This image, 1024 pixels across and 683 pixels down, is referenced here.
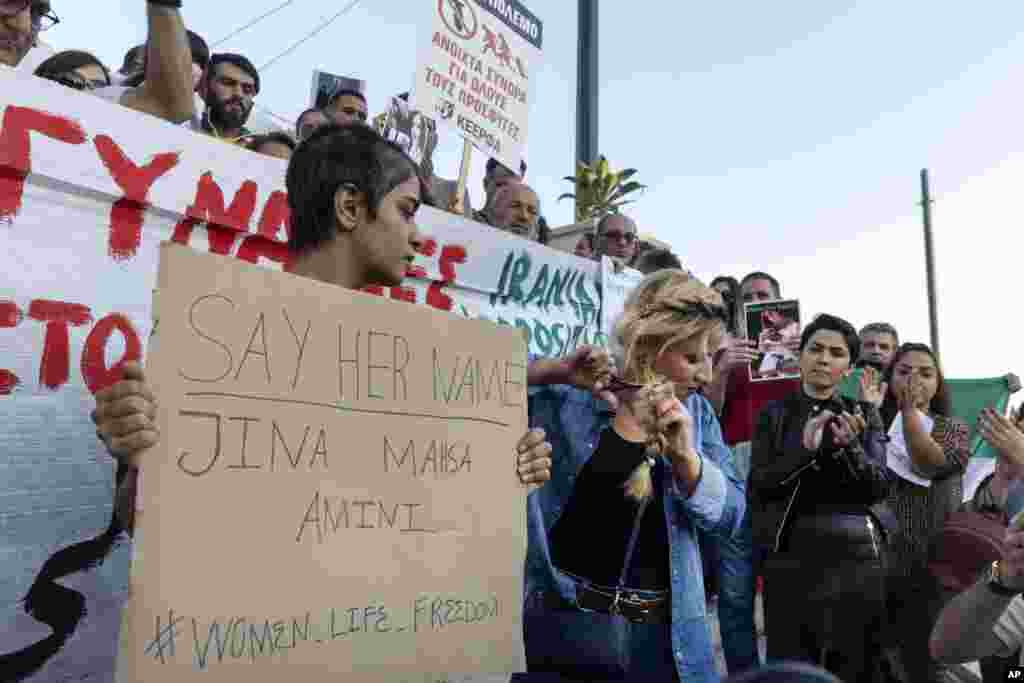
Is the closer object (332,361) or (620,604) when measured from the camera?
(332,361)

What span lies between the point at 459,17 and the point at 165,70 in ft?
7.71

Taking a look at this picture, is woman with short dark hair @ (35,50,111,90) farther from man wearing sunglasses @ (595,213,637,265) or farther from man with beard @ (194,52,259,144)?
man wearing sunglasses @ (595,213,637,265)

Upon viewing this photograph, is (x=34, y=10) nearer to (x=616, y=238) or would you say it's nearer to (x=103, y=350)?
(x=103, y=350)

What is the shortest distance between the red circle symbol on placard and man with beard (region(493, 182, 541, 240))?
0.78 metres

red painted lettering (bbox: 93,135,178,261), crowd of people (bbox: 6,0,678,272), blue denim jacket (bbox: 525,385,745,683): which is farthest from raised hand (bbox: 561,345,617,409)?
red painted lettering (bbox: 93,135,178,261)

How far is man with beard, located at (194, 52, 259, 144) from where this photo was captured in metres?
3.73

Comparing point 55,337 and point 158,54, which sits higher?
point 158,54

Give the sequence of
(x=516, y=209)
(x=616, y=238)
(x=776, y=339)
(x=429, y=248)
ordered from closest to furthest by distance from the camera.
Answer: (x=429, y=248), (x=776, y=339), (x=516, y=209), (x=616, y=238)

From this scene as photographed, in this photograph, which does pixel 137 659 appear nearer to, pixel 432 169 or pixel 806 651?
pixel 806 651

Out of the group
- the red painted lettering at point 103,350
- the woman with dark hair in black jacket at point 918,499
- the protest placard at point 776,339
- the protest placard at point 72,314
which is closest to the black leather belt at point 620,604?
the protest placard at point 72,314

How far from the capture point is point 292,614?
1324mm

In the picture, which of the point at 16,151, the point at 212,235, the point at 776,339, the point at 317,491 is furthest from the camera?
the point at 776,339

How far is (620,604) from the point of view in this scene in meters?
1.89

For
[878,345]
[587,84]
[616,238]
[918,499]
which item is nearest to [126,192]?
[616,238]
